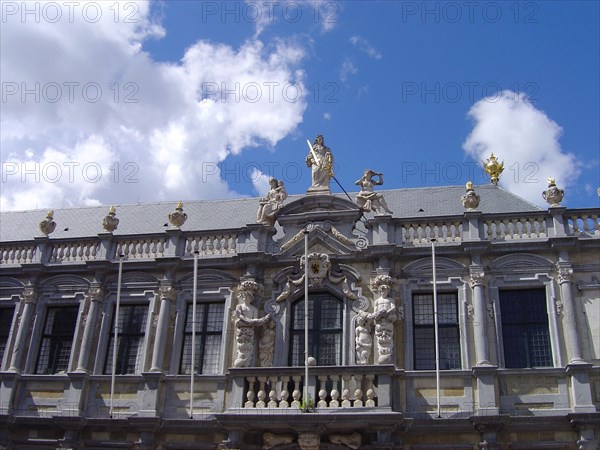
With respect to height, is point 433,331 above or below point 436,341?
above

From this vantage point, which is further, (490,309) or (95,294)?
(95,294)

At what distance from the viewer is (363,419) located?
16.9 m

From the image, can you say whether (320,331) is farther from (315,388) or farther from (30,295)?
(30,295)

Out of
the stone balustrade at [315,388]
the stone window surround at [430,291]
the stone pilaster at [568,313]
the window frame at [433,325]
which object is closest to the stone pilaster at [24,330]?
the stone balustrade at [315,388]

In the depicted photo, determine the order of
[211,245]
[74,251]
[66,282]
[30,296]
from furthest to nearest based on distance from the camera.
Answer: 1. [74,251]
2. [66,282]
3. [30,296]
4. [211,245]

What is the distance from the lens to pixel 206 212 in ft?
81.7

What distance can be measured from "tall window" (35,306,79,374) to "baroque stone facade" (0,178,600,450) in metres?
0.04

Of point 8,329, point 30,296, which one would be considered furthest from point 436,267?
point 8,329

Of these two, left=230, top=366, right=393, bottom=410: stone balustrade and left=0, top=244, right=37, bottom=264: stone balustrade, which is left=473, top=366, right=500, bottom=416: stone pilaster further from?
left=0, top=244, right=37, bottom=264: stone balustrade

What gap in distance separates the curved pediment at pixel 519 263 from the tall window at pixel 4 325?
541 inches

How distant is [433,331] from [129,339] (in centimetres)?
828

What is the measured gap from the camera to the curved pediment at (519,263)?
62.2 ft

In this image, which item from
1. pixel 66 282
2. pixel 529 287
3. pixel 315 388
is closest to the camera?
pixel 315 388

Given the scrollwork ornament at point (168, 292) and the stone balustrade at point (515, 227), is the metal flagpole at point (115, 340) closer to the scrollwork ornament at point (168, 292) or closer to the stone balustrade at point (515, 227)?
the scrollwork ornament at point (168, 292)
